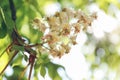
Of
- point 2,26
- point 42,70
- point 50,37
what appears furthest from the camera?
point 42,70

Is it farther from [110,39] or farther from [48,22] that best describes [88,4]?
[110,39]

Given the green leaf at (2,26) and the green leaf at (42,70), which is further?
the green leaf at (42,70)

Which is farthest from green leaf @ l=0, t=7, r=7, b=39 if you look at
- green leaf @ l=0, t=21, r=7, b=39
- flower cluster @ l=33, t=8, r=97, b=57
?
flower cluster @ l=33, t=8, r=97, b=57

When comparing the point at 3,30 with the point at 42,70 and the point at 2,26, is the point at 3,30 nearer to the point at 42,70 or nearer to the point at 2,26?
the point at 2,26

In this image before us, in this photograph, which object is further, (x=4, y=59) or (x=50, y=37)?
(x=4, y=59)

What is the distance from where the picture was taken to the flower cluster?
147 cm

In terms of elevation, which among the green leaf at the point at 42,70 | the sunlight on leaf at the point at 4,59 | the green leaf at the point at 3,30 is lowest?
the green leaf at the point at 3,30

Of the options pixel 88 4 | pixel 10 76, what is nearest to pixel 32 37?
pixel 10 76

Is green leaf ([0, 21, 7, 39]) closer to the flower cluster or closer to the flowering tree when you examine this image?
the flowering tree

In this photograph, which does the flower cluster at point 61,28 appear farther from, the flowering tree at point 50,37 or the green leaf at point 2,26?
the green leaf at point 2,26

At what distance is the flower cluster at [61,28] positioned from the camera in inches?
57.8

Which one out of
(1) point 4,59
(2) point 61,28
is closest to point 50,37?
(2) point 61,28

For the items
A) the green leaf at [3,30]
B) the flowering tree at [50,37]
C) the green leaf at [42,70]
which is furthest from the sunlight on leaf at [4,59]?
the green leaf at [3,30]

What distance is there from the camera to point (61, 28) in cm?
149
